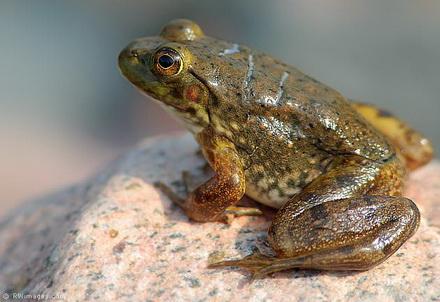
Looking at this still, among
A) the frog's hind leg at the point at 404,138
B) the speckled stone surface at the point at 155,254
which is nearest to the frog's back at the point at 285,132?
the speckled stone surface at the point at 155,254

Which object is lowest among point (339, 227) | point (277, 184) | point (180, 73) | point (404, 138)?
point (277, 184)

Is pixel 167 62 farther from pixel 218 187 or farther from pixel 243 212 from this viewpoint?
pixel 243 212

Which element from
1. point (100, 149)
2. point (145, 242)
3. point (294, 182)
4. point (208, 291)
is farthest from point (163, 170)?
point (100, 149)

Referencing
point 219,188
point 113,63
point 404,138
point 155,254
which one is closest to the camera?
point 155,254

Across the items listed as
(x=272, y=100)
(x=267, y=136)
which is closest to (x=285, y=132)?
(x=267, y=136)

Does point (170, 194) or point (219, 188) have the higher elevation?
point (219, 188)

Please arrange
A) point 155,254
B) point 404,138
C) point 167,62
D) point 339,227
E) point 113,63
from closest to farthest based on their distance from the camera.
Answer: point 339,227, point 155,254, point 167,62, point 404,138, point 113,63

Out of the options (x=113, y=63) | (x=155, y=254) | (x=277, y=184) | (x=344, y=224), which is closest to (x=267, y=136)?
(x=277, y=184)

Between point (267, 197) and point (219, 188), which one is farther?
point (267, 197)

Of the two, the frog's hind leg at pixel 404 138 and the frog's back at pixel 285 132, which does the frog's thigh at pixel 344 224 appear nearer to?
the frog's back at pixel 285 132
